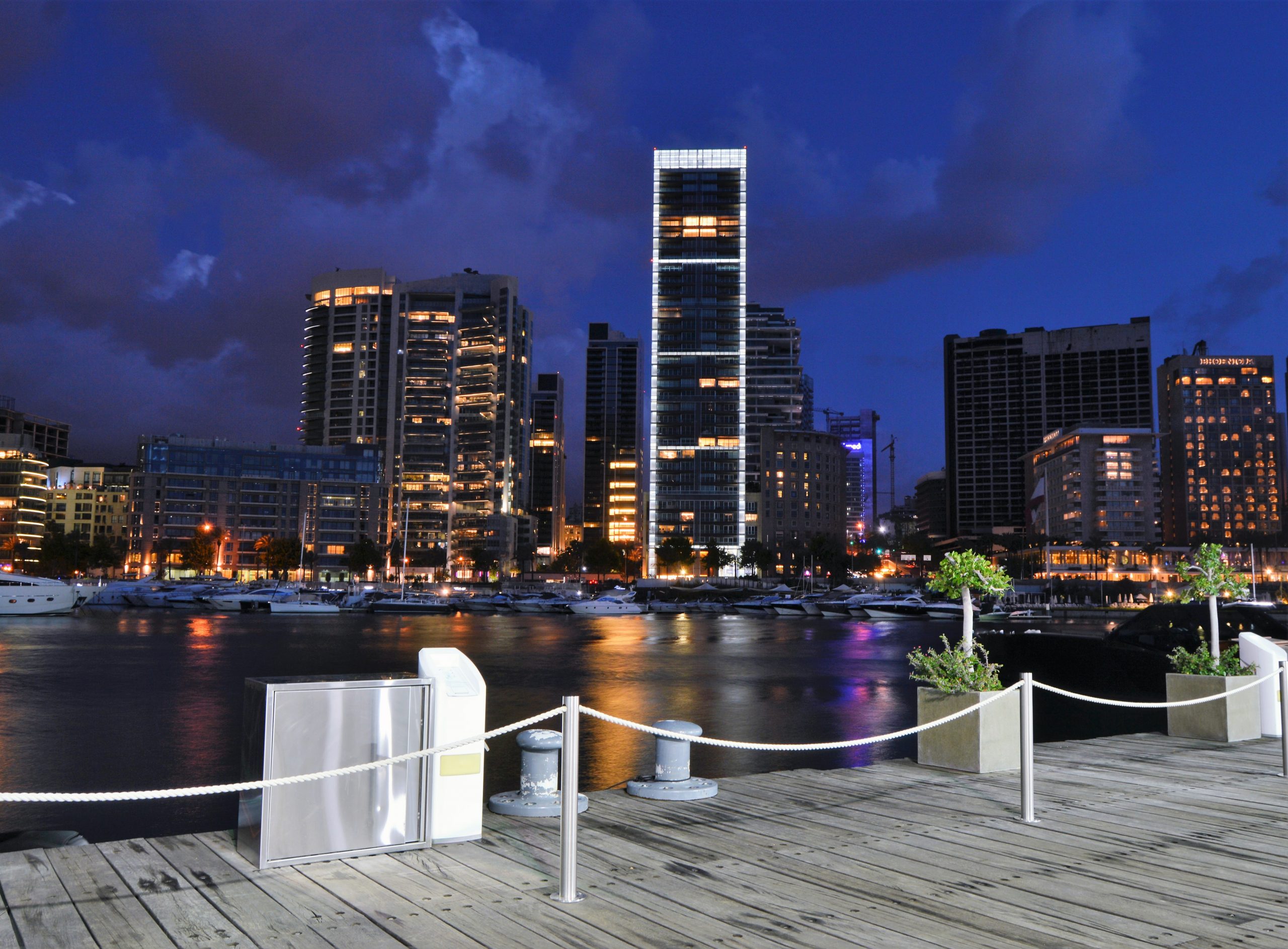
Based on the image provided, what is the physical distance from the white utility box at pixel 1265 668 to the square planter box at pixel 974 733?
5400mm

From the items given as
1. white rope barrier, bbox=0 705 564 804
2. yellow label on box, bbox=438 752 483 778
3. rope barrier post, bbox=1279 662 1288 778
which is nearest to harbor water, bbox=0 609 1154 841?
white rope barrier, bbox=0 705 564 804

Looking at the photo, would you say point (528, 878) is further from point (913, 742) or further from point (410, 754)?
point (913, 742)

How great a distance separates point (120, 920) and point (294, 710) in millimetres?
1768

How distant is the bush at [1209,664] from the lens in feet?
48.1

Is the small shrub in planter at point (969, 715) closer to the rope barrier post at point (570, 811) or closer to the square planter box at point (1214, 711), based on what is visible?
the square planter box at point (1214, 711)

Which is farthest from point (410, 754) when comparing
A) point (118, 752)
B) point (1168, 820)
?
point (118, 752)

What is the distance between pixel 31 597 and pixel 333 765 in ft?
324

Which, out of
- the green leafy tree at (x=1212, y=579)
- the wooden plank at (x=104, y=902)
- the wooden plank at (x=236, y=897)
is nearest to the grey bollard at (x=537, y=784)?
the wooden plank at (x=236, y=897)

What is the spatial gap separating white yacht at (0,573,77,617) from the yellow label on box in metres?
98.3

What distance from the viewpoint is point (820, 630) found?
92750mm

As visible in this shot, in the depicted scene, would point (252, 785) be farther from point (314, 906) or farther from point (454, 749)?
point (454, 749)

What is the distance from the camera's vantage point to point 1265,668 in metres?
14.5

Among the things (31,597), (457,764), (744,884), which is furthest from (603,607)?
(744,884)

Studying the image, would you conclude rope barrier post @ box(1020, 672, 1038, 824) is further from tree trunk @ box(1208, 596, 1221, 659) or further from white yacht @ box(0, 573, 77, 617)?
white yacht @ box(0, 573, 77, 617)
